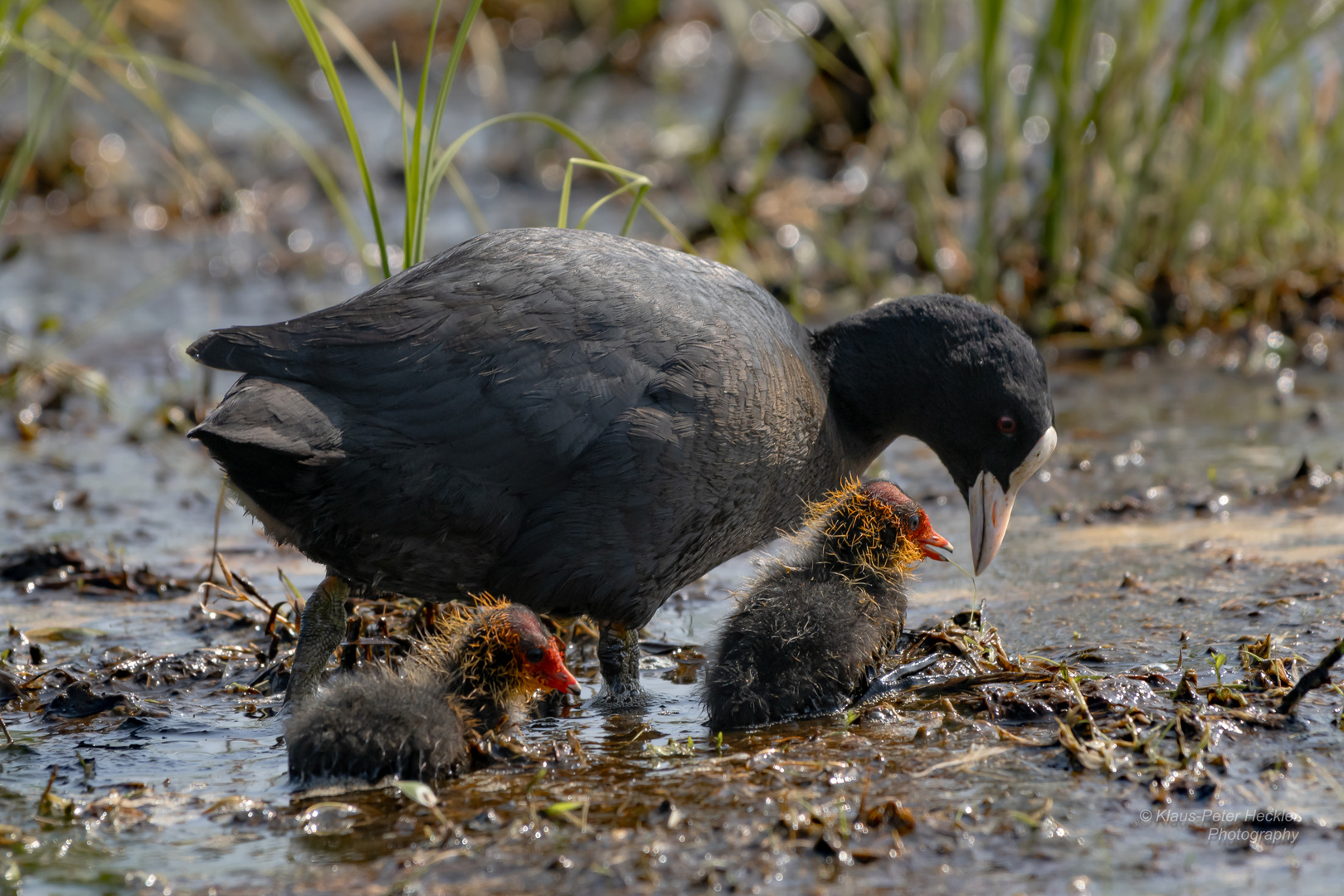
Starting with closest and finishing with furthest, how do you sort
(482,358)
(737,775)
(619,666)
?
(737,775) → (482,358) → (619,666)

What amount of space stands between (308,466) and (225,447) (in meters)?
0.18

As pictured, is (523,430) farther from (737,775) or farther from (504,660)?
(737,775)

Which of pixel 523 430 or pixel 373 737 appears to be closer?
pixel 373 737

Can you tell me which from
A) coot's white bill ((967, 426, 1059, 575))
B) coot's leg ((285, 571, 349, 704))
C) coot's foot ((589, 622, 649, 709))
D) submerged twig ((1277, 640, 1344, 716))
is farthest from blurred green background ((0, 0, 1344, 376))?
submerged twig ((1277, 640, 1344, 716))

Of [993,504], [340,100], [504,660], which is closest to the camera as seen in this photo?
[504,660]

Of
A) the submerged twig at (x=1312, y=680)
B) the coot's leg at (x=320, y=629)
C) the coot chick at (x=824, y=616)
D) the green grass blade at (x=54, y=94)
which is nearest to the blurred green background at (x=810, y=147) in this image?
the green grass blade at (x=54, y=94)

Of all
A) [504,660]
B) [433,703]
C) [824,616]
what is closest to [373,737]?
[433,703]

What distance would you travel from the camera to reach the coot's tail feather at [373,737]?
3.03m

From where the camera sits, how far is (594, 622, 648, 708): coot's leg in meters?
3.67

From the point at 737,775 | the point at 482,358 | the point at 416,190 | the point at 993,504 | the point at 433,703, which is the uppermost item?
the point at 416,190

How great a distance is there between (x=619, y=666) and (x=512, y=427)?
0.71 m

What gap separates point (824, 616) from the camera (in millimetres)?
3568

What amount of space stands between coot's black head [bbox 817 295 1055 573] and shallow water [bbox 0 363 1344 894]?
0.37 m

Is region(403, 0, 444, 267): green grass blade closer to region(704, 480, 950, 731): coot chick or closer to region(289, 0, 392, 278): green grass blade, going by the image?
region(289, 0, 392, 278): green grass blade
